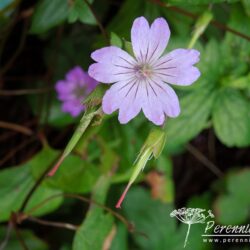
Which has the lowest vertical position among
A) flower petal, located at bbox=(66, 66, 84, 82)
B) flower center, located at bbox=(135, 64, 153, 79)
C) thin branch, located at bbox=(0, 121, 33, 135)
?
thin branch, located at bbox=(0, 121, 33, 135)

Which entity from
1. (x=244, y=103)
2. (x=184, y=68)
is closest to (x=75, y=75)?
(x=244, y=103)

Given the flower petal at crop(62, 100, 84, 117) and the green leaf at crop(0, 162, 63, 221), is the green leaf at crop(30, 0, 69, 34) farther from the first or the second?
the green leaf at crop(0, 162, 63, 221)

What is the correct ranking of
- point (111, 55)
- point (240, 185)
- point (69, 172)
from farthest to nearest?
1. point (240, 185)
2. point (69, 172)
3. point (111, 55)

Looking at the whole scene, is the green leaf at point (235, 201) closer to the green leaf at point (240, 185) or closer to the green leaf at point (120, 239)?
the green leaf at point (240, 185)

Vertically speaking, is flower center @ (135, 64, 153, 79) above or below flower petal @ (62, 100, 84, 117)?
above

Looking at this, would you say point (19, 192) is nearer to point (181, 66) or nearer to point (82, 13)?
point (82, 13)

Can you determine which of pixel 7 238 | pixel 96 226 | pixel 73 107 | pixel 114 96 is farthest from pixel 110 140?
pixel 114 96

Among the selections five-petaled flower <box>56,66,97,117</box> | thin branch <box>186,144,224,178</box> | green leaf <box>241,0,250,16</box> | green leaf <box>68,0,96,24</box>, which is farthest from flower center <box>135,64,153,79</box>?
thin branch <box>186,144,224,178</box>
